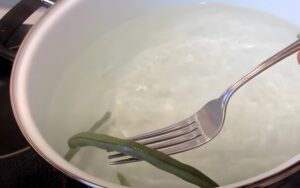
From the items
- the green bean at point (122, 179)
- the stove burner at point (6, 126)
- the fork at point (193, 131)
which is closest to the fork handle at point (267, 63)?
the fork at point (193, 131)

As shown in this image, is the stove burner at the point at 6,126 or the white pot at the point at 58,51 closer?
the white pot at the point at 58,51

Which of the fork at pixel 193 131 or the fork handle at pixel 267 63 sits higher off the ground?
the fork handle at pixel 267 63

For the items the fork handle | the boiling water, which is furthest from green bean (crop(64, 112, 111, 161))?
the fork handle

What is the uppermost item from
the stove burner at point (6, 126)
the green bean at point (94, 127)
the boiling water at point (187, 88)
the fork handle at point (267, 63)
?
the fork handle at point (267, 63)

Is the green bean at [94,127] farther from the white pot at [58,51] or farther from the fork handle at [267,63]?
the fork handle at [267,63]

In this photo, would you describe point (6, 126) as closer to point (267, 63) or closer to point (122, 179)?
point (122, 179)

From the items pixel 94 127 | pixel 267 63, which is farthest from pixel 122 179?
pixel 267 63
